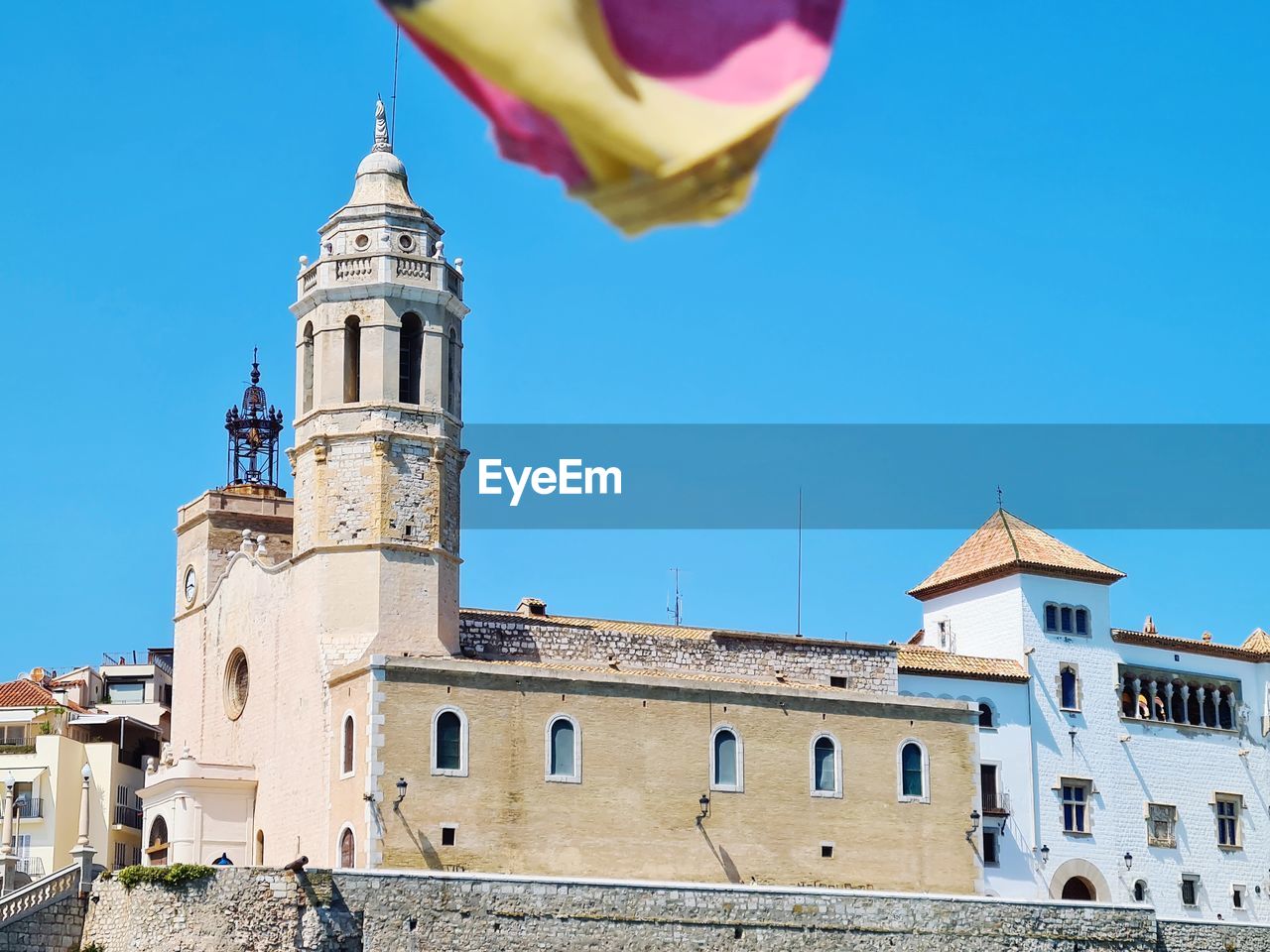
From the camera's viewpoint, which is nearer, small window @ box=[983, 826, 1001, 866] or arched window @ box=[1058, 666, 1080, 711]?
small window @ box=[983, 826, 1001, 866]

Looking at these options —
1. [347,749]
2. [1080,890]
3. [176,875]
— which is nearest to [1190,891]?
[1080,890]

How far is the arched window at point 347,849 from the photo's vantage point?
1665 inches

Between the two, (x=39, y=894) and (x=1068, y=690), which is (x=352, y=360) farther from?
(x=1068, y=690)

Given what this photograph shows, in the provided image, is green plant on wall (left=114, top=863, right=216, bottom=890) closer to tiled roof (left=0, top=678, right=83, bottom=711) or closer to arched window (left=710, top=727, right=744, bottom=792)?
arched window (left=710, top=727, right=744, bottom=792)

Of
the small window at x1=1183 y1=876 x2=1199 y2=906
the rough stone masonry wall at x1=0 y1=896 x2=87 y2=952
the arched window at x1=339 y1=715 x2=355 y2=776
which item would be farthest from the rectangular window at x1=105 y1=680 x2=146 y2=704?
the small window at x1=1183 y1=876 x2=1199 y2=906

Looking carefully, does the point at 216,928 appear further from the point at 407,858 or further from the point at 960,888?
the point at 960,888

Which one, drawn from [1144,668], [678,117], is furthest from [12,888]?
[678,117]

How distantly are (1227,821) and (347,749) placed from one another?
2472cm

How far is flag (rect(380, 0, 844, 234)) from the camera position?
151 inches

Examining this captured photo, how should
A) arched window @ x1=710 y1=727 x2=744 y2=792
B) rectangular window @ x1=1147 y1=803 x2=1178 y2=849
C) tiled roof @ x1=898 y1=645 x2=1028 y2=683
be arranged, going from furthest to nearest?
rectangular window @ x1=1147 y1=803 x2=1178 y2=849 < tiled roof @ x1=898 y1=645 x2=1028 y2=683 < arched window @ x1=710 y1=727 x2=744 y2=792

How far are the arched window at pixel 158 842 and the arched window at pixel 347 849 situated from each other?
6106 millimetres

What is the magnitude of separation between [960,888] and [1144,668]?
10.6m

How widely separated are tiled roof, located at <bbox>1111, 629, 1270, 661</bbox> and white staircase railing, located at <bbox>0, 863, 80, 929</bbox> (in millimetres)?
27697

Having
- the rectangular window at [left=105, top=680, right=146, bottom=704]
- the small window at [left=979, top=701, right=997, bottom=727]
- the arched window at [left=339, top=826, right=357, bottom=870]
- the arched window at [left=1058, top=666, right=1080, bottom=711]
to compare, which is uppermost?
the rectangular window at [left=105, top=680, right=146, bottom=704]
